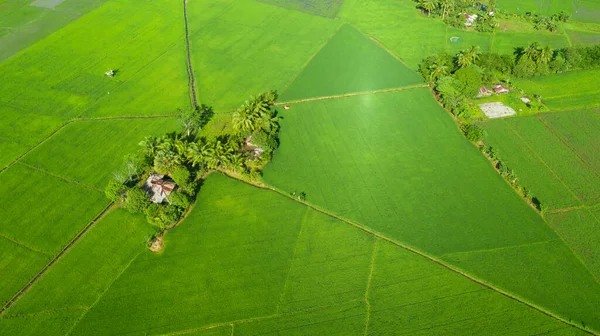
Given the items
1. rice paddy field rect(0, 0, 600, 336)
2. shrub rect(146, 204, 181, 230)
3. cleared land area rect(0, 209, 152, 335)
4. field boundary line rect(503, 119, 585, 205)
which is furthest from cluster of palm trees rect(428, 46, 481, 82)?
cleared land area rect(0, 209, 152, 335)

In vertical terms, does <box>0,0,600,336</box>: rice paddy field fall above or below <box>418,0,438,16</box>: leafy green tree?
below

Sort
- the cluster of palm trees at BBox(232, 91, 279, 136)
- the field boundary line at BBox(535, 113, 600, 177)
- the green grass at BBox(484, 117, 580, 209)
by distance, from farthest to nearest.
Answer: the cluster of palm trees at BBox(232, 91, 279, 136) → the field boundary line at BBox(535, 113, 600, 177) → the green grass at BBox(484, 117, 580, 209)

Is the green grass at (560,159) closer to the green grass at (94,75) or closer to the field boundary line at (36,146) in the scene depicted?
the green grass at (94,75)

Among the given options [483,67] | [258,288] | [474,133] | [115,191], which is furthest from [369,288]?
[483,67]

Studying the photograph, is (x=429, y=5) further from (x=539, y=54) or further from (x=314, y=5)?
(x=539, y=54)

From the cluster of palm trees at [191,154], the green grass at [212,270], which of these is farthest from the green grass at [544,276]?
the cluster of palm trees at [191,154]

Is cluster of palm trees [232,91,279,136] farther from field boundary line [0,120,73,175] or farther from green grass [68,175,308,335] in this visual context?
field boundary line [0,120,73,175]

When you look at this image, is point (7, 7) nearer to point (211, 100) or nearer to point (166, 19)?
Answer: point (166, 19)
